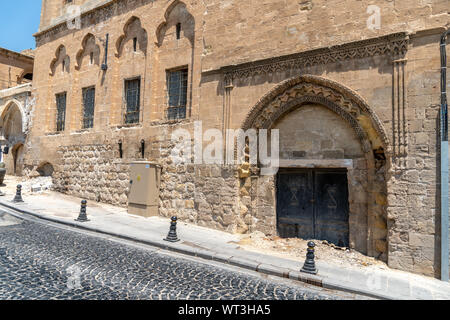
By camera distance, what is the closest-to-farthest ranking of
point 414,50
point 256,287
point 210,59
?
point 256,287 → point 414,50 → point 210,59

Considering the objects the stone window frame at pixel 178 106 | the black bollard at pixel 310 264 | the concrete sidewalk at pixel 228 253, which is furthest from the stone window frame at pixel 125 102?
the black bollard at pixel 310 264

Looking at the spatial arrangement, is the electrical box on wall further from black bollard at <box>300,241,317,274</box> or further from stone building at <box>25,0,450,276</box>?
black bollard at <box>300,241,317,274</box>

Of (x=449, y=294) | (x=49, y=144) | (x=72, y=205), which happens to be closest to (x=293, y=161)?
(x=449, y=294)

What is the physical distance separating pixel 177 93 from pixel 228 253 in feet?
21.6

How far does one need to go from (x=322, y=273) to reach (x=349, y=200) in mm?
2296

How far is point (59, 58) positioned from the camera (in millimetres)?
15297

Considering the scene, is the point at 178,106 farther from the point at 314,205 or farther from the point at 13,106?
the point at 13,106

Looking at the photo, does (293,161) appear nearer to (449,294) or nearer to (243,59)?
(243,59)

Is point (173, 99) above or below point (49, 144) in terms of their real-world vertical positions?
above

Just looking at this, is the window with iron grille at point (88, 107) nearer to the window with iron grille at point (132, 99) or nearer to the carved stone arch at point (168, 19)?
Answer: the window with iron grille at point (132, 99)

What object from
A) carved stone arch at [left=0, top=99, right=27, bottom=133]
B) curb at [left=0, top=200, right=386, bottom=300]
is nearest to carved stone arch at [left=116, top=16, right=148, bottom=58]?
curb at [left=0, top=200, right=386, bottom=300]

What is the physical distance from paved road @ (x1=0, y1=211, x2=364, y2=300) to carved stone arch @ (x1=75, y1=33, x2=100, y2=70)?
965 centimetres

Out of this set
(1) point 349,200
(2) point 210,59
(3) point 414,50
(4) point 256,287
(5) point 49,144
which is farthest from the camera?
(5) point 49,144

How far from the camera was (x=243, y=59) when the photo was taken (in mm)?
8703
